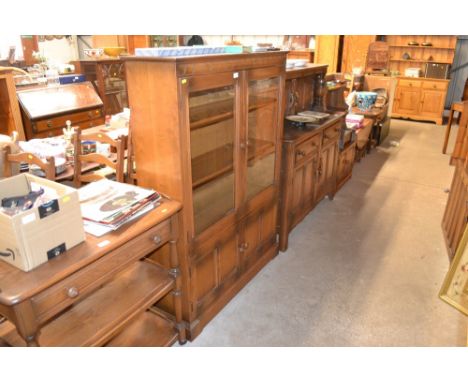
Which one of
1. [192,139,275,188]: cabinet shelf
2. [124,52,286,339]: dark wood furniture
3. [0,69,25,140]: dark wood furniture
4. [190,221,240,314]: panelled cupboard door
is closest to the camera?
[124,52,286,339]: dark wood furniture

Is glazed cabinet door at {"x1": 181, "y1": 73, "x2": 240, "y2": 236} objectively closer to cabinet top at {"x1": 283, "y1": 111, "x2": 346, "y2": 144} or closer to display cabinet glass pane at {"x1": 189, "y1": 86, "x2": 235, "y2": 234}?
display cabinet glass pane at {"x1": 189, "y1": 86, "x2": 235, "y2": 234}

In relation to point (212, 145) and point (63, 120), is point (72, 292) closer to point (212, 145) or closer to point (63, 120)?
point (212, 145)

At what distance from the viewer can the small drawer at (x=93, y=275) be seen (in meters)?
1.24

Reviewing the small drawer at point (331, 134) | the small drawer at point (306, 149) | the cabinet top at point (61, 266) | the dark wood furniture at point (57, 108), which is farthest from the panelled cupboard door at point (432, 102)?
the cabinet top at point (61, 266)

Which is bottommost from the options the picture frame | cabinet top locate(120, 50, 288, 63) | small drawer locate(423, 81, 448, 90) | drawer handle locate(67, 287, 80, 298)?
the picture frame

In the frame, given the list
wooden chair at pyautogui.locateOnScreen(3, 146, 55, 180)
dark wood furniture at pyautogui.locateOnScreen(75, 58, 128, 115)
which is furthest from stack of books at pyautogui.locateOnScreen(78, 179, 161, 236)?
dark wood furniture at pyautogui.locateOnScreen(75, 58, 128, 115)

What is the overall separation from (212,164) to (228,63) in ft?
A: 1.72

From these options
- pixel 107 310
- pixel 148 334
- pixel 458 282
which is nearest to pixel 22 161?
pixel 107 310

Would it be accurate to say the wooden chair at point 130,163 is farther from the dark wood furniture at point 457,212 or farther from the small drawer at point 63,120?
the dark wood furniture at point 457,212

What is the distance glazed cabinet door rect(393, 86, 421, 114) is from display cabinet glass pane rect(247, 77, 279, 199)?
5766mm

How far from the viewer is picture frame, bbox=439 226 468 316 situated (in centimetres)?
214

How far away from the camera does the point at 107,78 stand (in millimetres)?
4688

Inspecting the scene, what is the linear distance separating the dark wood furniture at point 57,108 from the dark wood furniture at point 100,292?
8.25ft

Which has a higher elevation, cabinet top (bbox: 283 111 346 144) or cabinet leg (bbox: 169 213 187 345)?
cabinet top (bbox: 283 111 346 144)
